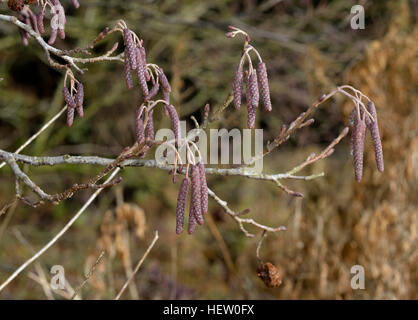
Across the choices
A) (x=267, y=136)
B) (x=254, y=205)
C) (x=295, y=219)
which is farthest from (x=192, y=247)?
(x=295, y=219)

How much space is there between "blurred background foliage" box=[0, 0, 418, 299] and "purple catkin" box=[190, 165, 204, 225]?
1847 millimetres

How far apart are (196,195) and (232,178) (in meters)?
6.91

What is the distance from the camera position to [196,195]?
157 cm

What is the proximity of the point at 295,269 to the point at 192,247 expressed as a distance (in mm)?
3103

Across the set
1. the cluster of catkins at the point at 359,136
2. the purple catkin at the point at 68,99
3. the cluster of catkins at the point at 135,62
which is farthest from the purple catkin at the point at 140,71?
the cluster of catkins at the point at 359,136

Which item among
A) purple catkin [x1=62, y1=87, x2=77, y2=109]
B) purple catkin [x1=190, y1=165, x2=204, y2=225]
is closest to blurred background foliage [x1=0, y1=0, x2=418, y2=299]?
purple catkin [x1=62, y1=87, x2=77, y2=109]

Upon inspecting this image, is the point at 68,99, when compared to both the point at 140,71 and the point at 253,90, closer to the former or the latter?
the point at 140,71

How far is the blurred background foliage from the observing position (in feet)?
13.0

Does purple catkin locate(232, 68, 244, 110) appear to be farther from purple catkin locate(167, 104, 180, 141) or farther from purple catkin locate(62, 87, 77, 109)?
purple catkin locate(62, 87, 77, 109)

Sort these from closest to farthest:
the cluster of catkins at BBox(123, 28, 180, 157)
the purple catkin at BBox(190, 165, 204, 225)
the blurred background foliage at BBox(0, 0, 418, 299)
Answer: the purple catkin at BBox(190, 165, 204, 225)
the cluster of catkins at BBox(123, 28, 180, 157)
the blurred background foliage at BBox(0, 0, 418, 299)

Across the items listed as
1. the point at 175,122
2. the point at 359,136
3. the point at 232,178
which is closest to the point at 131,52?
the point at 175,122

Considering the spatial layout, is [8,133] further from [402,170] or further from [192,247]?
[402,170]

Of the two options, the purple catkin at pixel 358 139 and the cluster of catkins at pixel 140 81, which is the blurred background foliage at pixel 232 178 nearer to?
the cluster of catkins at pixel 140 81

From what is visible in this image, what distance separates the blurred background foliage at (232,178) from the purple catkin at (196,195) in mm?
1847
